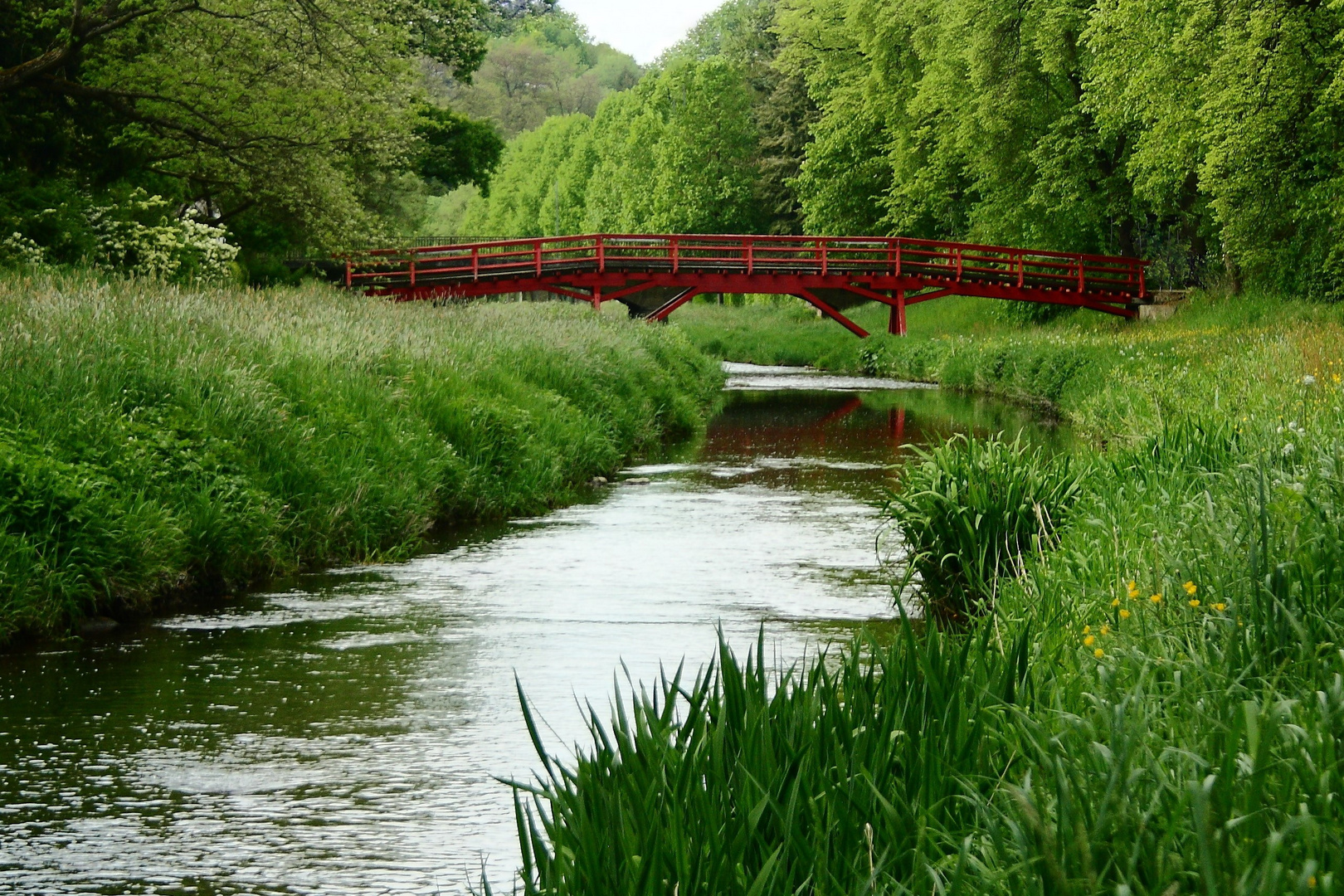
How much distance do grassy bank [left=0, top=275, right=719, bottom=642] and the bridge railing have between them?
879 inches

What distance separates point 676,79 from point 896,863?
204ft

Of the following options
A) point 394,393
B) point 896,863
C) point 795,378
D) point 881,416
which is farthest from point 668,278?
point 896,863

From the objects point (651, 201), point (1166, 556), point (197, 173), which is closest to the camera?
point (1166, 556)

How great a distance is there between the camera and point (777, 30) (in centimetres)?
5597

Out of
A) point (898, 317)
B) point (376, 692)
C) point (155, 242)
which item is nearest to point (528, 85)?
point (898, 317)

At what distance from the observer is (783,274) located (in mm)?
40500

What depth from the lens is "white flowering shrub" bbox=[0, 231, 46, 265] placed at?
698 inches

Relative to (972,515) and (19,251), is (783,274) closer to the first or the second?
(19,251)

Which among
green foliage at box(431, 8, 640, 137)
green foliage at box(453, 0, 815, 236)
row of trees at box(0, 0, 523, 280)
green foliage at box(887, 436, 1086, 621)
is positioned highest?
green foliage at box(431, 8, 640, 137)

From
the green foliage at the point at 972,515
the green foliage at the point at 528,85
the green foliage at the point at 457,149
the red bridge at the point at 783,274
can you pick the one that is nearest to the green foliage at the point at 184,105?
the green foliage at the point at 972,515

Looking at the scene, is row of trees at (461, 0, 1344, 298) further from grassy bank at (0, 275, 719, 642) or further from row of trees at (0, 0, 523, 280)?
row of trees at (0, 0, 523, 280)

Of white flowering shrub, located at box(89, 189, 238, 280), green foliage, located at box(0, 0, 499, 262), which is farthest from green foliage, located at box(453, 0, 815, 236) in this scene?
white flowering shrub, located at box(89, 189, 238, 280)

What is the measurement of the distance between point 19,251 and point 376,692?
13.7m

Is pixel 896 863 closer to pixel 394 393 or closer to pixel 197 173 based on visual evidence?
pixel 394 393
